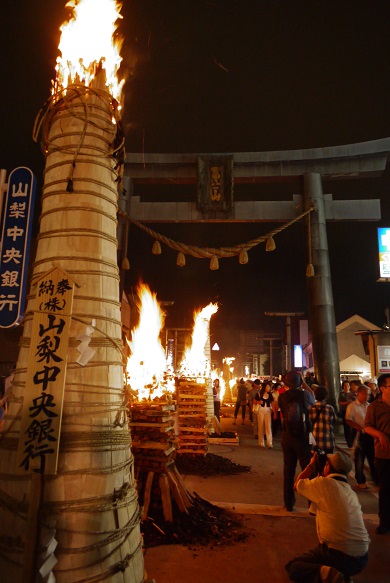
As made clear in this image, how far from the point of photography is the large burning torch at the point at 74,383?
2.51 meters

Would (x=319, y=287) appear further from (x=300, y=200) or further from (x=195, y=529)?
(x=195, y=529)

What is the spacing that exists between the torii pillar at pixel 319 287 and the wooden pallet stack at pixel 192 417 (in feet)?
23.3

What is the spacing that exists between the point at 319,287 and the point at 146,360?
9.00 m

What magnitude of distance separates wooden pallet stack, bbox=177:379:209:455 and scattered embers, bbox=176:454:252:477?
22cm

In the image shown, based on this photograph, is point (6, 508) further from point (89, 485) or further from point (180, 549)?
point (180, 549)

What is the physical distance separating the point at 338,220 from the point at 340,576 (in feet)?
49.5

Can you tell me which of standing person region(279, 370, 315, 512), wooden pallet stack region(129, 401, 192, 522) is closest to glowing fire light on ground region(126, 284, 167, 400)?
wooden pallet stack region(129, 401, 192, 522)

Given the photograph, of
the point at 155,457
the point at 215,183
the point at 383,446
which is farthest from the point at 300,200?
the point at 155,457

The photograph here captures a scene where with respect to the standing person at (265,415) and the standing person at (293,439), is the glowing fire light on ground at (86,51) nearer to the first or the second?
the standing person at (293,439)

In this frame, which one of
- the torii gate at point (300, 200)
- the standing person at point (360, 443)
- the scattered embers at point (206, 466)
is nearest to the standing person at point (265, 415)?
the scattered embers at point (206, 466)

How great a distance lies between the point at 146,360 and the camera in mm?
10172

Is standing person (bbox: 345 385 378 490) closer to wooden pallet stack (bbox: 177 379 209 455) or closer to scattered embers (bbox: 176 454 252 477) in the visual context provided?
scattered embers (bbox: 176 454 252 477)

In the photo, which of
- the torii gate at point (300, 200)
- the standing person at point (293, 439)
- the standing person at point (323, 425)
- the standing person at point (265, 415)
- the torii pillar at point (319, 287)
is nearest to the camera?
the standing person at point (293, 439)

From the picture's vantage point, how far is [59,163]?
10.7 feet
